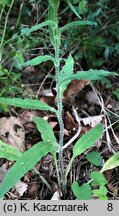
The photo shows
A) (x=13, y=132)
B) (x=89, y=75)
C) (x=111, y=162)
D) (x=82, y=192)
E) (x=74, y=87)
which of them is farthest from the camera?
(x=74, y=87)

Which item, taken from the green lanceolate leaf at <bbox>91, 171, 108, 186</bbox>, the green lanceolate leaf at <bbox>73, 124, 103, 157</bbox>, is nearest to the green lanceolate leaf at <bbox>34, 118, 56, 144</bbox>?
the green lanceolate leaf at <bbox>73, 124, 103, 157</bbox>

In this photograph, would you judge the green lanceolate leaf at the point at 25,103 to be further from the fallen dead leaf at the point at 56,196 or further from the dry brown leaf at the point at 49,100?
the dry brown leaf at the point at 49,100

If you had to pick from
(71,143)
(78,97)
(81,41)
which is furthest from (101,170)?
(81,41)

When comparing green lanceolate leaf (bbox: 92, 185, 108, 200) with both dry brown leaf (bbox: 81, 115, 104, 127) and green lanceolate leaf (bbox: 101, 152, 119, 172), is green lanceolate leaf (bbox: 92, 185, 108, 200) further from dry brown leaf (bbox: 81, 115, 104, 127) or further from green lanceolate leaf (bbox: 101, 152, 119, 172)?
dry brown leaf (bbox: 81, 115, 104, 127)

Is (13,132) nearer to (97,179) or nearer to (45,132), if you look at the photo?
(45,132)

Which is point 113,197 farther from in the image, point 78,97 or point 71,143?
point 78,97

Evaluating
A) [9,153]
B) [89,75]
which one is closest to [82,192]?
[9,153]
